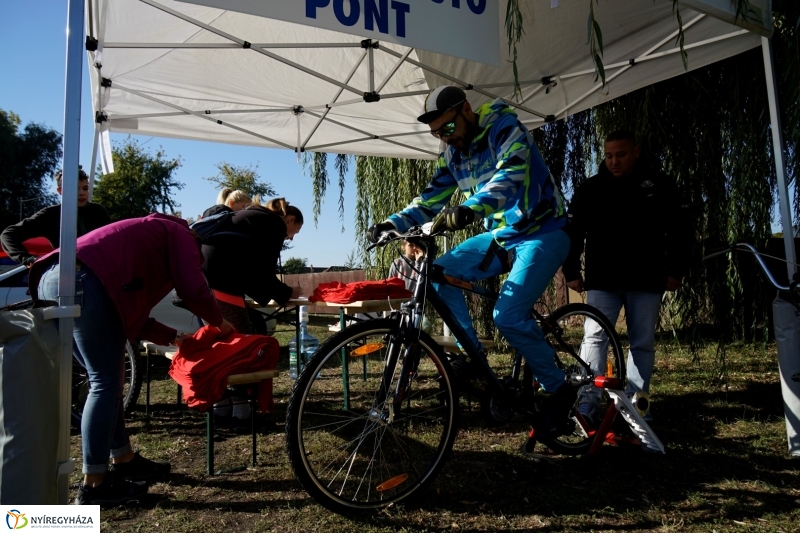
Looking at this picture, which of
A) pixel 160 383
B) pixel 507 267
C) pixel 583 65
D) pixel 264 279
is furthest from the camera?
pixel 160 383

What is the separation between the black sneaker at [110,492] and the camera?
2.65 metres

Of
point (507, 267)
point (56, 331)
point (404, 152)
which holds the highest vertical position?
point (404, 152)

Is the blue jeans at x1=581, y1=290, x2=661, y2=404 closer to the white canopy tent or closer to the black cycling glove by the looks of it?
the white canopy tent

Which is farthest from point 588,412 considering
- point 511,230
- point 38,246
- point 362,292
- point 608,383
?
point 38,246

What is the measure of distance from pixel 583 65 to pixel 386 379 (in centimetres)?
400

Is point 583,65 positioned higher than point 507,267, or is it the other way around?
point 583,65

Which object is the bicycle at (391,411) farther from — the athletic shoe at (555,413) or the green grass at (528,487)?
the green grass at (528,487)

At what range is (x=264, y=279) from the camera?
13.9 feet

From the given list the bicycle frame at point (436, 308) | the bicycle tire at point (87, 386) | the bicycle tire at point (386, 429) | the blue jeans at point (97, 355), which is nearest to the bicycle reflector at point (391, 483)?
the bicycle tire at point (386, 429)

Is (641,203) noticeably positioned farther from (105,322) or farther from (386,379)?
(105,322)

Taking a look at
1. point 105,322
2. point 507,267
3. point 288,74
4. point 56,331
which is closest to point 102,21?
point 288,74

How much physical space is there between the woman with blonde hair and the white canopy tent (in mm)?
1027

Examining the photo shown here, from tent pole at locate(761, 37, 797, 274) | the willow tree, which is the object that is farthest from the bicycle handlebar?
the willow tree

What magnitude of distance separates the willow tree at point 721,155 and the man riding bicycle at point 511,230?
2327 mm
